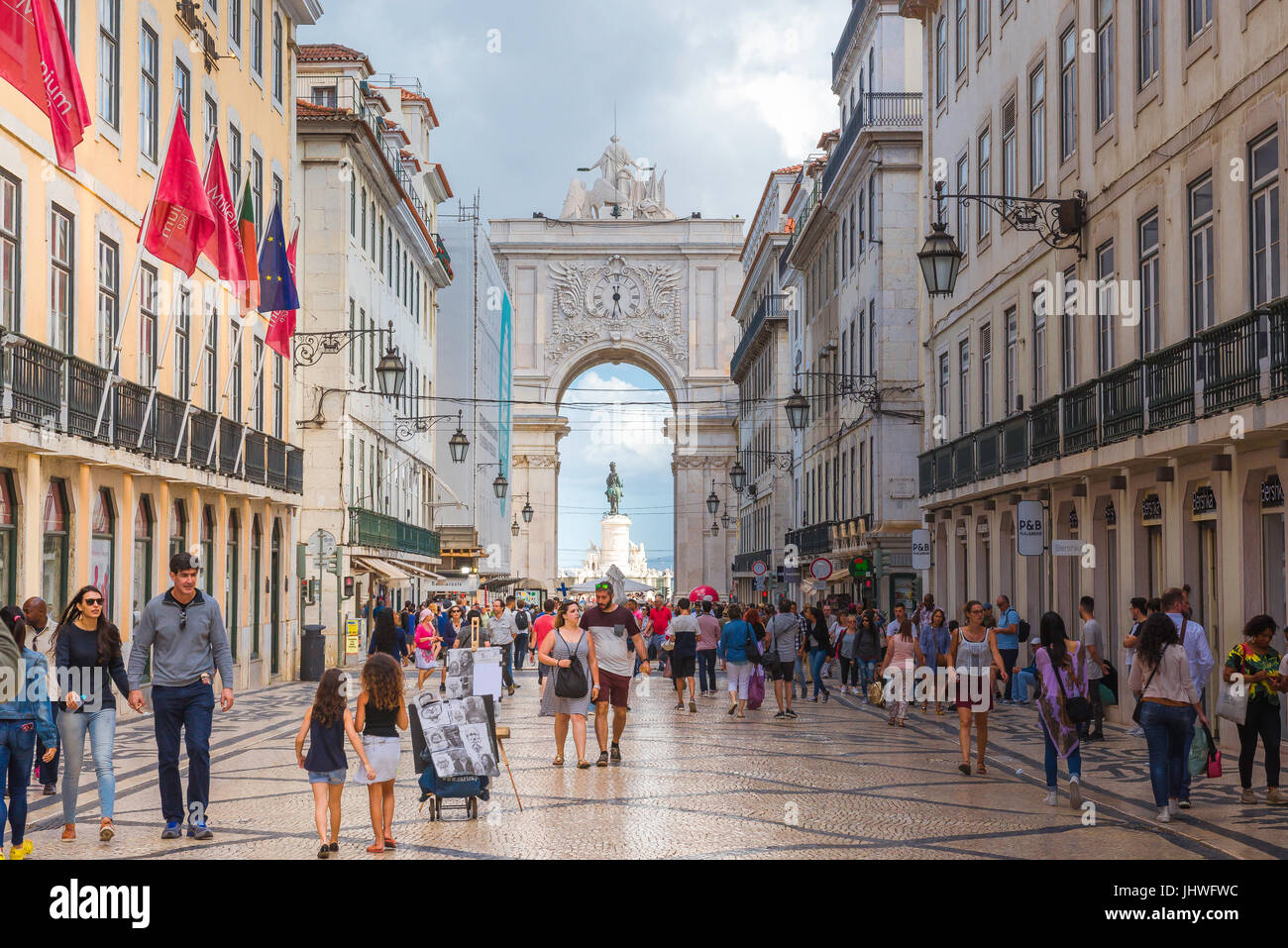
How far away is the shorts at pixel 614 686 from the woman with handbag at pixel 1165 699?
17.9 feet

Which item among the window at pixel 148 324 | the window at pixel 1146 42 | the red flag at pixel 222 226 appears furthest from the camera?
the window at pixel 148 324

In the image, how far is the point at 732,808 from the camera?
40.6 feet

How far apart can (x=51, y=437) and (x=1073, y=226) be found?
13600 mm

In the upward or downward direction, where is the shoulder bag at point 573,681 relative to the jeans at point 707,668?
upward

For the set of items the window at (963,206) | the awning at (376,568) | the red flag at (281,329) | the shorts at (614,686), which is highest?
the window at (963,206)

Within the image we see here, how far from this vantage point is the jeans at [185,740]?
1081 cm

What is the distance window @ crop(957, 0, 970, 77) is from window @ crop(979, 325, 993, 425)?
17.9 feet

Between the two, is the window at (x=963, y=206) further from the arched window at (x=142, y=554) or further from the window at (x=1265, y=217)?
the arched window at (x=142, y=554)

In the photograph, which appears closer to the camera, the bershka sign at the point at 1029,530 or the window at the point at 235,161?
the bershka sign at the point at 1029,530

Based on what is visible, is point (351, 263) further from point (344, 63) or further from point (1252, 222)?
point (1252, 222)

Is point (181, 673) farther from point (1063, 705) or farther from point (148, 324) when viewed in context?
point (148, 324)

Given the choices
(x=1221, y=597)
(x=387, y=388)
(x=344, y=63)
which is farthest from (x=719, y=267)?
(x=1221, y=597)

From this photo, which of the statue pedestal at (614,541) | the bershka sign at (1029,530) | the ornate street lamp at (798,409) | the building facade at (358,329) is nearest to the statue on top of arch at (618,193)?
the statue pedestal at (614,541)
